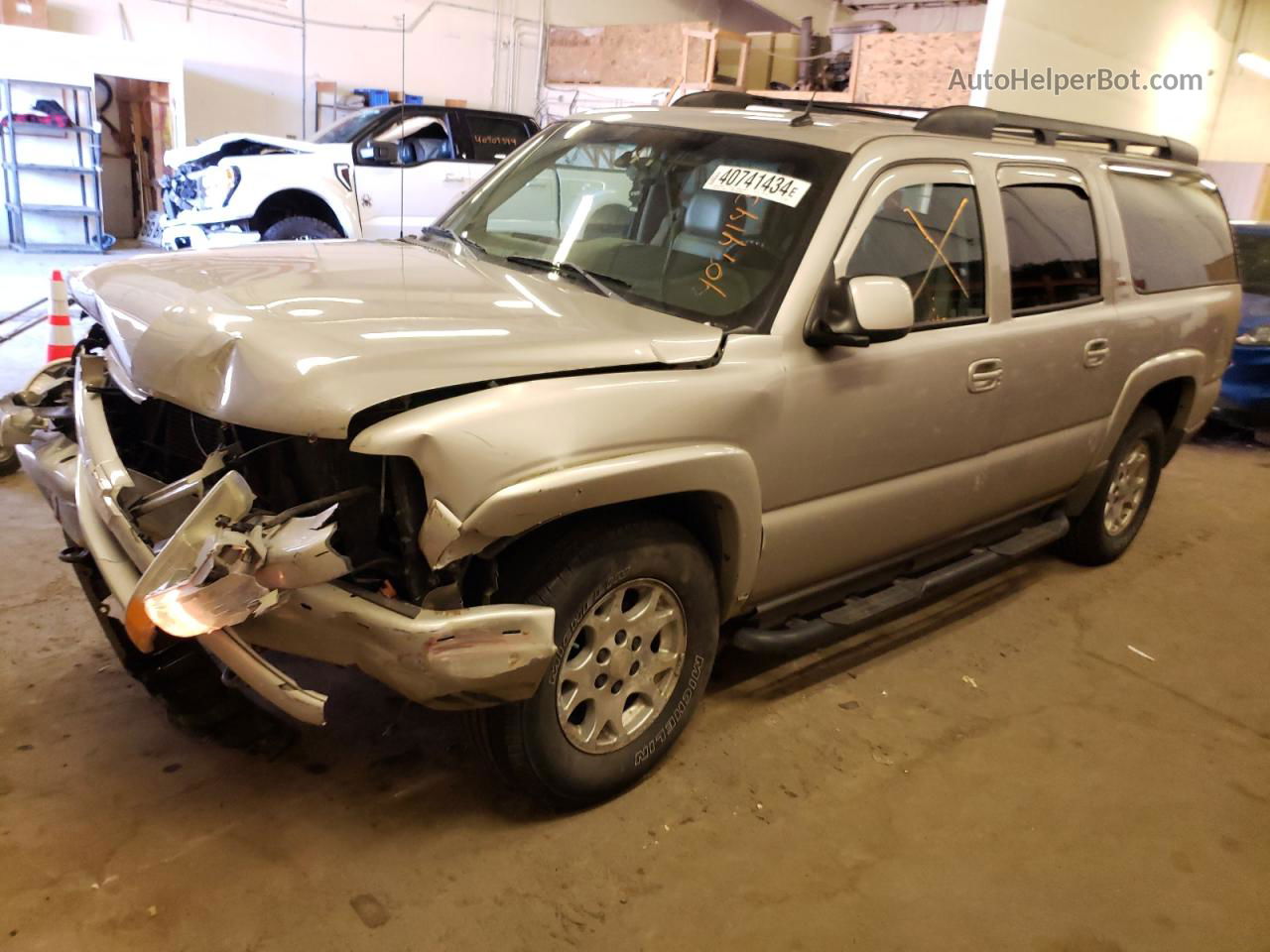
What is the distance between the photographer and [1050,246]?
3754mm

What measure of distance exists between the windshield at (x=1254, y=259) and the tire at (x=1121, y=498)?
403 cm

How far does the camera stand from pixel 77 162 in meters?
12.0

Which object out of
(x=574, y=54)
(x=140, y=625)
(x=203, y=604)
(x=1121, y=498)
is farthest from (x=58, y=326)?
(x=574, y=54)

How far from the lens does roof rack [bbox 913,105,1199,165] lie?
352 centimetres

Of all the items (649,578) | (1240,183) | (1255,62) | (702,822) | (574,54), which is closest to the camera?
(649,578)

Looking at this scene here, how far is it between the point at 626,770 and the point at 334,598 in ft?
3.40

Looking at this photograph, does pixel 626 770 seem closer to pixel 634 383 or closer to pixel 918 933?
pixel 918 933

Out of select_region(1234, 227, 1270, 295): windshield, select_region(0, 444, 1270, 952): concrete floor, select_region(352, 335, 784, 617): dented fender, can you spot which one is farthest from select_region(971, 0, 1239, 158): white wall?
select_region(352, 335, 784, 617): dented fender

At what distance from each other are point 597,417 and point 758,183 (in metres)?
1.13

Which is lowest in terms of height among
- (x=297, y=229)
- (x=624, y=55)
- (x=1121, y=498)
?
(x=1121, y=498)

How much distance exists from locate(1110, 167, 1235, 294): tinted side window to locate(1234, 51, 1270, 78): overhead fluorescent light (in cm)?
903

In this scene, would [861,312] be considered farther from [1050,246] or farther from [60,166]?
[60,166]

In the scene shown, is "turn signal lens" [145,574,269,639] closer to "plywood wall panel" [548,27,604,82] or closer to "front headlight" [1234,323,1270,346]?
"front headlight" [1234,323,1270,346]

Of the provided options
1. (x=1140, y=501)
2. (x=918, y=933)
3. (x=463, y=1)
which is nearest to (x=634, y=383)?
(x=918, y=933)
